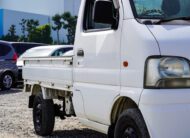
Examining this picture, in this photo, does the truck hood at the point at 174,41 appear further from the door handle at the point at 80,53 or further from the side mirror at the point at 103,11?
the door handle at the point at 80,53

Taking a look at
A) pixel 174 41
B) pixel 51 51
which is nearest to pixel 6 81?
pixel 51 51

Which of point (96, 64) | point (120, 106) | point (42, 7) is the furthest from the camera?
point (42, 7)

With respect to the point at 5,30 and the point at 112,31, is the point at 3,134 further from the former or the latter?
the point at 5,30

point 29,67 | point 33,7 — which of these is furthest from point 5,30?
point 29,67

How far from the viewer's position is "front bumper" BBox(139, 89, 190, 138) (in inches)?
139

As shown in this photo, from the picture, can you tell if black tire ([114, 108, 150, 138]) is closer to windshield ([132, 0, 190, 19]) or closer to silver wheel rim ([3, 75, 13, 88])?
windshield ([132, 0, 190, 19])

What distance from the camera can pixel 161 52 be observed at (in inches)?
143

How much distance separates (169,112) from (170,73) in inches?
13.1

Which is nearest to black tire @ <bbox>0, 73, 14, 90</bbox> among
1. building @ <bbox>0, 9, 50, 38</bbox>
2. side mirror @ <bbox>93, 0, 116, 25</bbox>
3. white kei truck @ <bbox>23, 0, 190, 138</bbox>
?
white kei truck @ <bbox>23, 0, 190, 138</bbox>

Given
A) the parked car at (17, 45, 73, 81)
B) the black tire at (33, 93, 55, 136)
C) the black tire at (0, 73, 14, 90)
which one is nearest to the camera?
the black tire at (33, 93, 55, 136)

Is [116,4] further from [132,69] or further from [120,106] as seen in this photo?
[120,106]

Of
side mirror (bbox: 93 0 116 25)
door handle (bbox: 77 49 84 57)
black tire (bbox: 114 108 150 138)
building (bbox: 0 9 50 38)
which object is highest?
building (bbox: 0 9 50 38)

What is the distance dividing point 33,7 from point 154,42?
5031 inches

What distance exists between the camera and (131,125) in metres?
3.94
